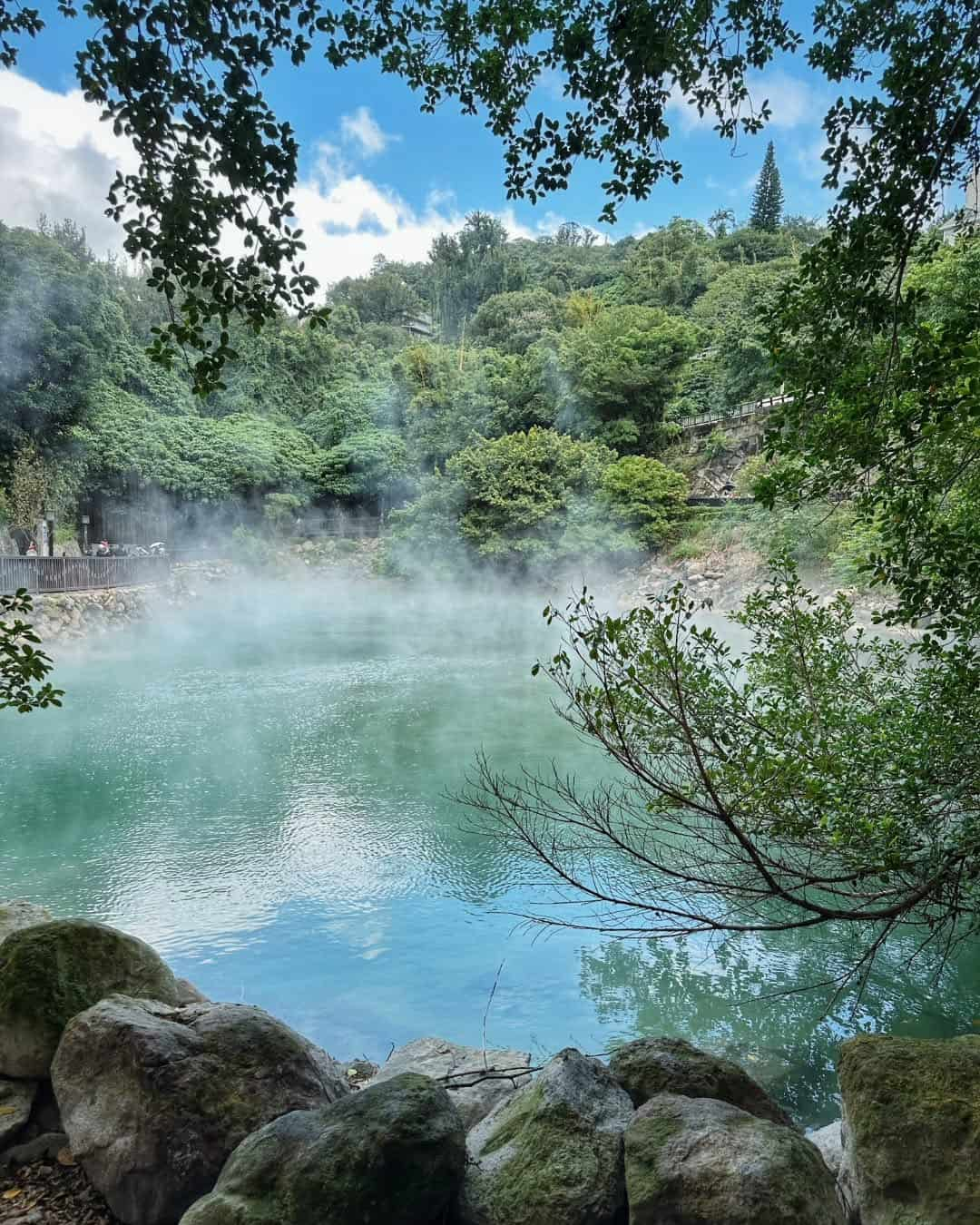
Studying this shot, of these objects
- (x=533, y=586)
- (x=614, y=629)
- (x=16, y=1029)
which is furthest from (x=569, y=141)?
(x=533, y=586)

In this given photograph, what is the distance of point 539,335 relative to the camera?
24.7 meters

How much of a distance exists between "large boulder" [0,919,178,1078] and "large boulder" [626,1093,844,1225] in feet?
4.89

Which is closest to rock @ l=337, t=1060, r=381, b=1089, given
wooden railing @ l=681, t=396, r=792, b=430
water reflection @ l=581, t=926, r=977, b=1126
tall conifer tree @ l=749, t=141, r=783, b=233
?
water reflection @ l=581, t=926, r=977, b=1126

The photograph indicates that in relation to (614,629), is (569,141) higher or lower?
higher

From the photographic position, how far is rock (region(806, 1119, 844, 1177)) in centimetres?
192

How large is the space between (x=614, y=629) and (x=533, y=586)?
57.6 feet

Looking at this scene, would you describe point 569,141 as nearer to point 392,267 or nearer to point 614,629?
point 614,629

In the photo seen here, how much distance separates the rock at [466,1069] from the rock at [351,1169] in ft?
1.82

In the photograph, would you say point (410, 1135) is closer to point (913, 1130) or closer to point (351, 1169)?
point (351, 1169)

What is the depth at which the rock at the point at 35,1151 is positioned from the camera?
187 centimetres

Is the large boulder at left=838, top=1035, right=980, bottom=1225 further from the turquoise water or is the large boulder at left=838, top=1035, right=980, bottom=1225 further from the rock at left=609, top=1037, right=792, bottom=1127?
the turquoise water

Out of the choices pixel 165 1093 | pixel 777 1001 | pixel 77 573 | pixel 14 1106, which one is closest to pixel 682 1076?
pixel 165 1093

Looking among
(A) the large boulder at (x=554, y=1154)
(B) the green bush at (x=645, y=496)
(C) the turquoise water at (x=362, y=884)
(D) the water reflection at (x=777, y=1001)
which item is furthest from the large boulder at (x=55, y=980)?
(B) the green bush at (x=645, y=496)

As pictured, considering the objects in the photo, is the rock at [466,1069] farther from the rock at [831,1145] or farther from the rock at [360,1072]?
the rock at [831,1145]
